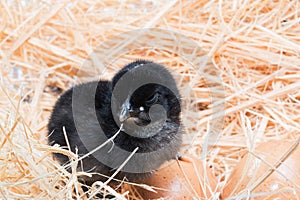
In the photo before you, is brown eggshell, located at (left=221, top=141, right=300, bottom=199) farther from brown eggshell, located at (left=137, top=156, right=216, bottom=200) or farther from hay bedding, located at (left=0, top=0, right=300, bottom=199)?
hay bedding, located at (left=0, top=0, right=300, bottom=199)

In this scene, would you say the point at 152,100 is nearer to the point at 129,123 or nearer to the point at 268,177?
the point at 129,123

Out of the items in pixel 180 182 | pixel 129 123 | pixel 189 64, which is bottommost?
pixel 180 182

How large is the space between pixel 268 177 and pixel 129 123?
1.78 ft

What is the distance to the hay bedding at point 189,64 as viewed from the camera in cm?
236

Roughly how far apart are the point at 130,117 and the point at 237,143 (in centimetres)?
78

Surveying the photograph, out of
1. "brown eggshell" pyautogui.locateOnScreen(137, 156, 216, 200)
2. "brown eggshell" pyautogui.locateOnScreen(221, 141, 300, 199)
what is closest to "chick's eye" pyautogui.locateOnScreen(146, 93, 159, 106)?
"brown eggshell" pyautogui.locateOnScreen(137, 156, 216, 200)

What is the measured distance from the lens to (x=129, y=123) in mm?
1750

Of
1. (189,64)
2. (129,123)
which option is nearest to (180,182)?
(129,123)

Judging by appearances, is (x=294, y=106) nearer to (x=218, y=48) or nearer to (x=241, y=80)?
(x=241, y=80)

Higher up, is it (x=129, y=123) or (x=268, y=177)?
(x=129, y=123)

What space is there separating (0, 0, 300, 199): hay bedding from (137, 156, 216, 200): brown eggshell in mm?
211

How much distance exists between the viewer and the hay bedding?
2.36 m

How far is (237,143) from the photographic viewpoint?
2.29 metres

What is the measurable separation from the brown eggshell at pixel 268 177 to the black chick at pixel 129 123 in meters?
0.26
